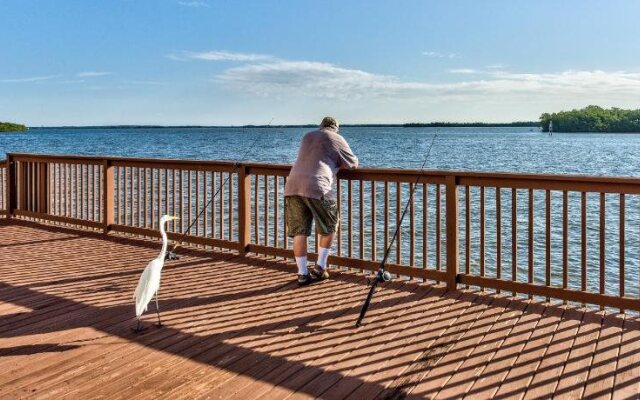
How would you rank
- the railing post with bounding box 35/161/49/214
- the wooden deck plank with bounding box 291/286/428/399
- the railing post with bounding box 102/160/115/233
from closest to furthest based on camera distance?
the wooden deck plank with bounding box 291/286/428/399 < the railing post with bounding box 102/160/115/233 < the railing post with bounding box 35/161/49/214

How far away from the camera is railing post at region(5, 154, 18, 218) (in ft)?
25.7

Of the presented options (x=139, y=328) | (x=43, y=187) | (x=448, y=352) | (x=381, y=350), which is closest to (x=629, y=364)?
(x=448, y=352)

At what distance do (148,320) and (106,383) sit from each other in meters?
0.99

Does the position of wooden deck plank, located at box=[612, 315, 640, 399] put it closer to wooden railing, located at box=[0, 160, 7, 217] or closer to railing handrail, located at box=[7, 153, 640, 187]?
railing handrail, located at box=[7, 153, 640, 187]

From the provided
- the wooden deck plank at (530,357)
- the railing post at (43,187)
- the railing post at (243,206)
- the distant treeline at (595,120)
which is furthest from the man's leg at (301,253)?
the distant treeline at (595,120)

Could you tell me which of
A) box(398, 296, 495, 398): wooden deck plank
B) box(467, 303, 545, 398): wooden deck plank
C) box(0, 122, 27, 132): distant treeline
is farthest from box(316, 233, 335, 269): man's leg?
box(0, 122, 27, 132): distant treeline

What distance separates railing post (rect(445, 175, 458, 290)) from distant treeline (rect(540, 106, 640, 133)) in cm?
7627

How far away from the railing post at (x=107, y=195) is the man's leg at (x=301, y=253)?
308cm

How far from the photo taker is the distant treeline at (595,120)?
72.9 metres

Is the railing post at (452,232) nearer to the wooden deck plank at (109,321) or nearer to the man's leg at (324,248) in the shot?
the man's leg at (324,248)

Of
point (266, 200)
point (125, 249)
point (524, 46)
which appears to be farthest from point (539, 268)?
point (524, 46)

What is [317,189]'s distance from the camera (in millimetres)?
4570

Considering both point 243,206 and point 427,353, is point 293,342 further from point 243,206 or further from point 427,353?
point 243,206

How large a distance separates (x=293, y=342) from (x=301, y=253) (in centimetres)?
145
